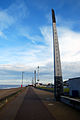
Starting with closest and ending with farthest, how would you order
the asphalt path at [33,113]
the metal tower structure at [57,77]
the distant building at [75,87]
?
the asphalt path at [33,113]
the metal tower structure at [57,77]
the distant building at [75,87]

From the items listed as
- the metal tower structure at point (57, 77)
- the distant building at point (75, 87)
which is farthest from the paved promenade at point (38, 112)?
the distant building at point (75, 87)

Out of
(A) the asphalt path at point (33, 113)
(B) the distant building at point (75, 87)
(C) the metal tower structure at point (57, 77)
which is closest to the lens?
(A) the asphalt path at point (33, 113)

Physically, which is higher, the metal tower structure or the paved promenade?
the metal tower structure

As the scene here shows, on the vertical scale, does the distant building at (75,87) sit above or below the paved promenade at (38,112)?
above

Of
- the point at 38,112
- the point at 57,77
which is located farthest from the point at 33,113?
the point at 57,77

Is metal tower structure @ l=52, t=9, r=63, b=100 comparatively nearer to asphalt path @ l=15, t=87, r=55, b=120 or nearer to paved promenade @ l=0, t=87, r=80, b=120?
paved promenade @ l=0, t=87, r=80, b=120

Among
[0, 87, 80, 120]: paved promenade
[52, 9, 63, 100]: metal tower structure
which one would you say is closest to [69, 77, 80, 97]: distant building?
[52, 9, 63, 100]: metal tower structure

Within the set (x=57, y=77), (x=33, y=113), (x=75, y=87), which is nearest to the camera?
(x=33, y=113)

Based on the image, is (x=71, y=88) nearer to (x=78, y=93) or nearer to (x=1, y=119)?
(x=78, y=93)

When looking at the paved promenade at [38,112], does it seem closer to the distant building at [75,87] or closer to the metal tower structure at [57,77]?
the metal tower structure at [57,77]

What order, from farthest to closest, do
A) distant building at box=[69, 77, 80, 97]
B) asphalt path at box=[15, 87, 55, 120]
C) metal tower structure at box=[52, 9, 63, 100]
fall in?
1. distant building at box=[69, 77, 80, 97]
2. metal tower structure at box=[52, 9, 63, 100]
3. asphalt path at box=[15, 87, 55, 120]

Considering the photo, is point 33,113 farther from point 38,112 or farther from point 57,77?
point 57,77

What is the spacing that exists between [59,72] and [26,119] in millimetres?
12611

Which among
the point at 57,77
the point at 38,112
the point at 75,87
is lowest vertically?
the point at 38,112
